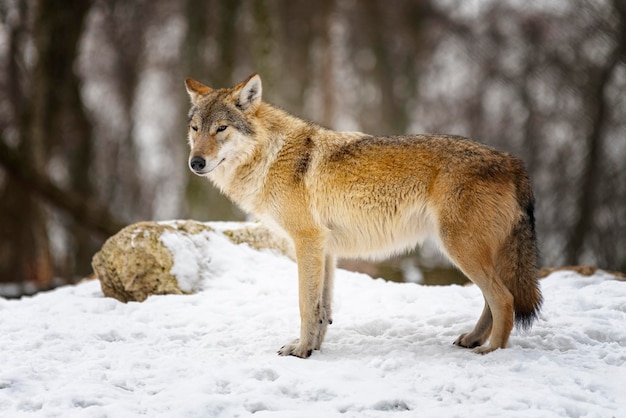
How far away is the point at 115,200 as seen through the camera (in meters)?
24.3

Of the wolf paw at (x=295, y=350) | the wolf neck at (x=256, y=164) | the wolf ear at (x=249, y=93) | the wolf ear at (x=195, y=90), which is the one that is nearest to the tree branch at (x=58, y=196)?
the wolf ear at (x=195, y=90)

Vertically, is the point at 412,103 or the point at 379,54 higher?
the point at 379,54

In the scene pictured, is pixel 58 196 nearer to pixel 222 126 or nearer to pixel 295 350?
pixel 222 126

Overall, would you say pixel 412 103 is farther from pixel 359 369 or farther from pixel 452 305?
pixel 359 369

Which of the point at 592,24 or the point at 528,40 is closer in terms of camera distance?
the point at 592,24

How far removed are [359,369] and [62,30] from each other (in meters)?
14.6

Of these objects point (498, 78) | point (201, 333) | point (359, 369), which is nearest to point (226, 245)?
point (201, 333)

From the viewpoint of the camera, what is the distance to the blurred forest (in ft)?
49.0

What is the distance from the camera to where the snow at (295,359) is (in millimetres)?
3670

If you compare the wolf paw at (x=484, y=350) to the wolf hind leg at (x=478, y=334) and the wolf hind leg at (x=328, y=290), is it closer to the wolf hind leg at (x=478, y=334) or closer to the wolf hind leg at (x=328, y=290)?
the wolf hind leg at (x=478, y=334)

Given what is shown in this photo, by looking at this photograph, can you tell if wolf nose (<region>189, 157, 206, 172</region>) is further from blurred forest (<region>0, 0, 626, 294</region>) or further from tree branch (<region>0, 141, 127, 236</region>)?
blurred forest (<region>0, 0, 626, 294</region>)

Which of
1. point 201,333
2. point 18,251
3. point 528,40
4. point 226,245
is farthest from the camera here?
point 528,40

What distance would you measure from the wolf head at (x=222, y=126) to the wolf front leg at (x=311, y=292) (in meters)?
0.96

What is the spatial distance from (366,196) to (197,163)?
1.39 meters
